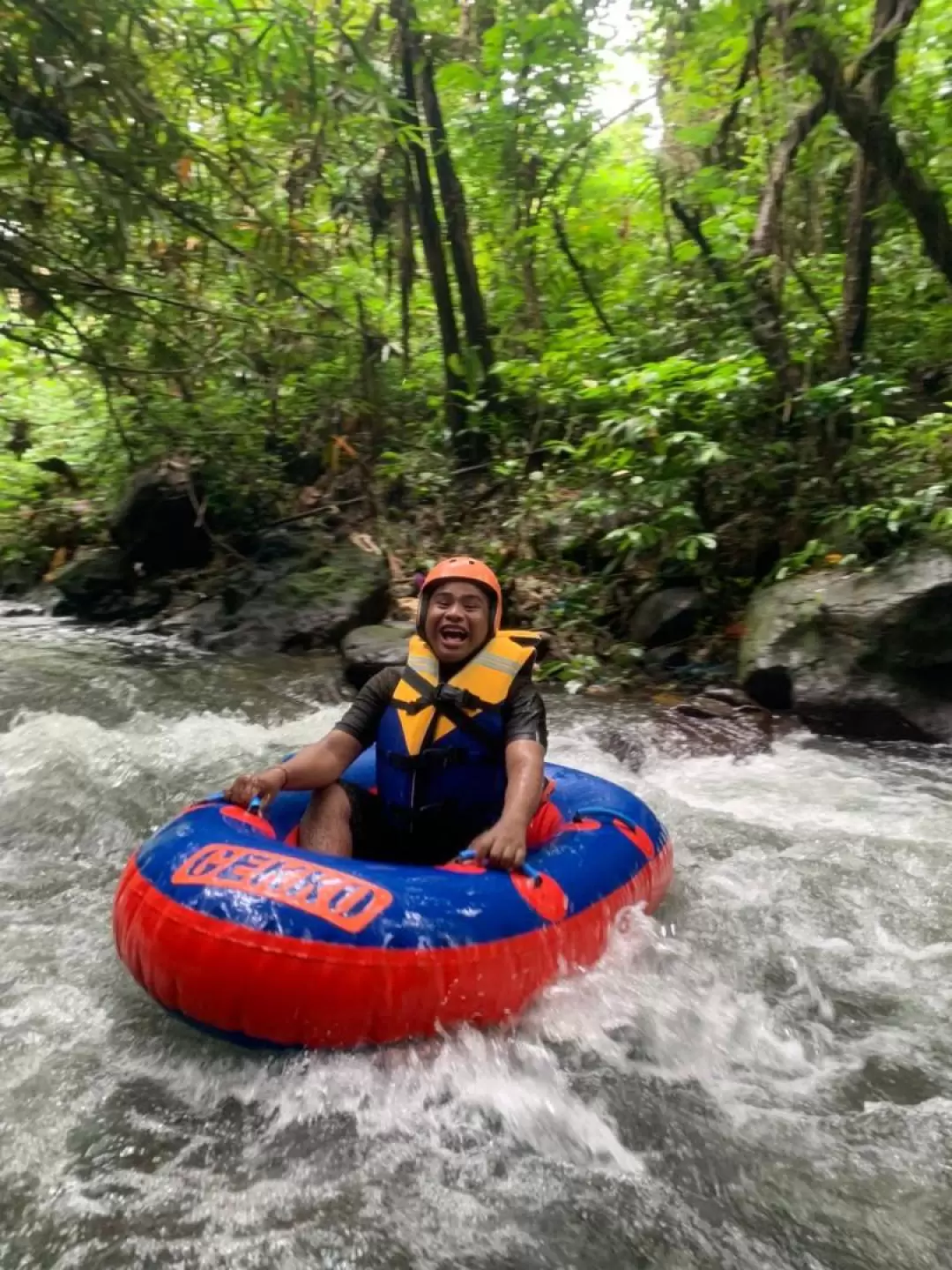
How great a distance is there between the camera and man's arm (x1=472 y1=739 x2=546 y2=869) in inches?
101

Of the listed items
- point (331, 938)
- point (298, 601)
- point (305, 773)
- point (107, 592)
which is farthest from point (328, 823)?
point (107, 592)

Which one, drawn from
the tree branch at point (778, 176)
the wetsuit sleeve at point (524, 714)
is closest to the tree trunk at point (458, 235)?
the tree branch at point (778, 176)

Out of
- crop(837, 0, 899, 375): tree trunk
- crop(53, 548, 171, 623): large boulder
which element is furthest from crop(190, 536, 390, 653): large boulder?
crop(837, 0, 899, 375): tree trunk

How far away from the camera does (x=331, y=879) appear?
7.63 ft

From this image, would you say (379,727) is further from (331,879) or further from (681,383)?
(681,383)

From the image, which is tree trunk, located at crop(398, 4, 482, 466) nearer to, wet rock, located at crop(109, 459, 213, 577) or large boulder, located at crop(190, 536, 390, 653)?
large boulder, located at crop(190, 536, 390, 653)

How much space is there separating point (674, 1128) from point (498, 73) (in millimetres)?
7579

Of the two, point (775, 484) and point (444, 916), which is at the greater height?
point (775, 484)

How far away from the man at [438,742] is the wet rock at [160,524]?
5.49 m

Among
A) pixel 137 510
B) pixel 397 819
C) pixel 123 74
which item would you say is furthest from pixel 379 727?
pixel 137 510

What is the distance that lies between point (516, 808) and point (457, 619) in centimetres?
69

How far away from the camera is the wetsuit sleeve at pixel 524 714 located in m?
3.03

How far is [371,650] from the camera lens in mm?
6215

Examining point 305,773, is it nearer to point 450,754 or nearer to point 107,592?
point 450,754
